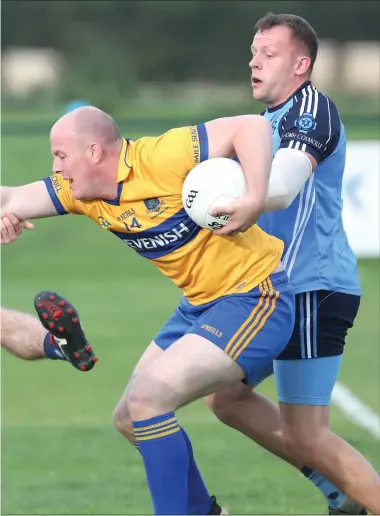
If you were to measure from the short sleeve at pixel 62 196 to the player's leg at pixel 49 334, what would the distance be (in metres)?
0.38

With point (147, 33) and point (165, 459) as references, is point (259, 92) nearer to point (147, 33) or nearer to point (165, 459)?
point (165, 459)

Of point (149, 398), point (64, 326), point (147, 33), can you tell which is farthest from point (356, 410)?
point (147, 33)

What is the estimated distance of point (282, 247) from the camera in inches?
213

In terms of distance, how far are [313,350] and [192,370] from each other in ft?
3.31

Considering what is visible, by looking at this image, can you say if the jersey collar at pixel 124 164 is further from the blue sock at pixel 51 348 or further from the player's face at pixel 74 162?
the blue sock at pixel 51 348

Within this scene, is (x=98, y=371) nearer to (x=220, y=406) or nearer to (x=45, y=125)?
(x=220, y=406)

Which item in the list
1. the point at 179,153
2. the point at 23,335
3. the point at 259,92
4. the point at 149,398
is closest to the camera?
the point at 149,398

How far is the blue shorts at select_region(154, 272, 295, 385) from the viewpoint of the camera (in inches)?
200

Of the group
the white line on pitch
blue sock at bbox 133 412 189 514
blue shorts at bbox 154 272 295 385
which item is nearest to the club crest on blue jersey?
blue shorts at bbox 154 272 295 385

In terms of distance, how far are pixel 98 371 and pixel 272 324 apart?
5802 mm

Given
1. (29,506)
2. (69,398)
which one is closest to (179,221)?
(29,506)

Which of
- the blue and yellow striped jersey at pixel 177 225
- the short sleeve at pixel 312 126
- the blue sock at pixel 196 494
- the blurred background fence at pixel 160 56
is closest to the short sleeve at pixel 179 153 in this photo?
the blue and yellow striped jersey at pixel 177 225

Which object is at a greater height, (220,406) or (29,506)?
(220,406)

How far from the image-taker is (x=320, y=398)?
576 centimetres
